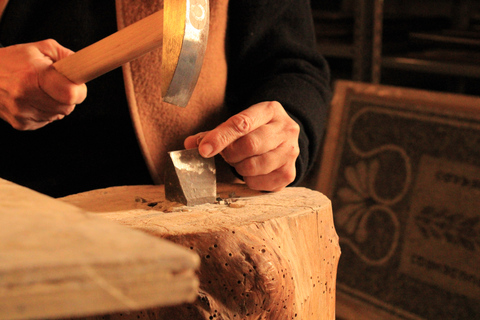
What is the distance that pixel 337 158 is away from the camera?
204cm

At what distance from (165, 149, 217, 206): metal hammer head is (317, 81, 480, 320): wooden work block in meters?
1.11

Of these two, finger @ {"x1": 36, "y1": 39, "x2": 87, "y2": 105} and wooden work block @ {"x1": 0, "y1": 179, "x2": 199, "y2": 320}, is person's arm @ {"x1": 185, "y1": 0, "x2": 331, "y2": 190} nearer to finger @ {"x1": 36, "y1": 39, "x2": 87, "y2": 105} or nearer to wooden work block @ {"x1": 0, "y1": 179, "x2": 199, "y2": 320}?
finger @ {"x1": 36, "y1": 39, "x2": 87, "y2": 105}

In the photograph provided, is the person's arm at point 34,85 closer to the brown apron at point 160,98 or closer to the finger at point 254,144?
the brown apron at point 160,98

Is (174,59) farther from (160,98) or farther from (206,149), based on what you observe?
(160,98)

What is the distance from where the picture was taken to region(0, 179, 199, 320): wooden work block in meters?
0.31

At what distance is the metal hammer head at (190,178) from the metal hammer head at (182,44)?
120 millimetres

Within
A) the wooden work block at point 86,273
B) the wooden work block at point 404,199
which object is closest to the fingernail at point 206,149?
the wooden work block at point 86,273

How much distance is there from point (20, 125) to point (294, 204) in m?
0.49

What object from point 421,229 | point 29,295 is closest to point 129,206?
point 29,295

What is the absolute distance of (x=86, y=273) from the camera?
319mm

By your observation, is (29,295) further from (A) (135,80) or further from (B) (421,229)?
(B) (421,229)

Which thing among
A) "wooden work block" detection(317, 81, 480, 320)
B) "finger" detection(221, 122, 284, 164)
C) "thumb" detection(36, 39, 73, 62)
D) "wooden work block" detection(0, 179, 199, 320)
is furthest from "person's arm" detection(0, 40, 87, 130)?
"wooden work block" detection(317, 81, 480, 320)

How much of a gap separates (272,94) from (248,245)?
39 centimetres

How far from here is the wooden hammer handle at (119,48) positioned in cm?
77
